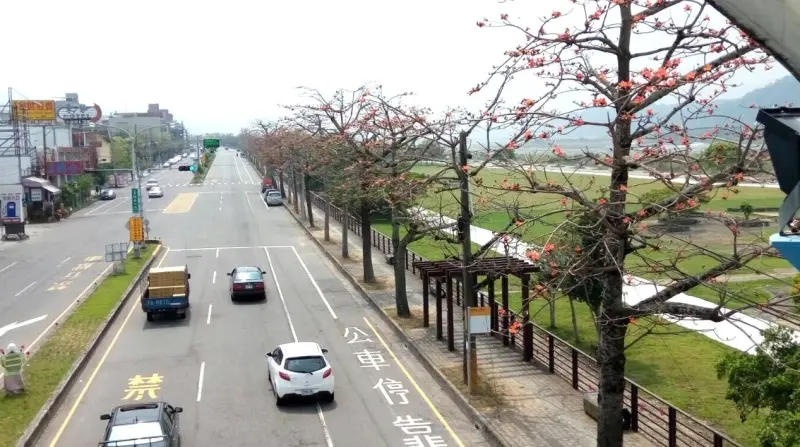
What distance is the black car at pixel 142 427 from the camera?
12.7 m

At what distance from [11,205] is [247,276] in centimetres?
2911

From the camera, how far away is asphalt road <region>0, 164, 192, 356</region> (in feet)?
88.0

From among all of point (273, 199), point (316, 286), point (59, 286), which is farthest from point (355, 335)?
point (273, 199)

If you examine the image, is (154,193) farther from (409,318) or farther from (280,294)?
(409,318)

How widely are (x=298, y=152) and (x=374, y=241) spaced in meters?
11.3

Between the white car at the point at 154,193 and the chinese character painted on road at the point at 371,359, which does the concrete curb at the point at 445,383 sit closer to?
the chinese character painted on road at the point at 371,359

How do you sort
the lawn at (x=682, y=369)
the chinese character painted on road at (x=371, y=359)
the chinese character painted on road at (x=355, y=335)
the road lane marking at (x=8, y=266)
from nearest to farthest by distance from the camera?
the lawn at (x=682, y=369), the chinese character painted on road at (x=371, y=359), the chinese character painted on road at (x=355, y=335), the road lane marking at (x=8, y=266)

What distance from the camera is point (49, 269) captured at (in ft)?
124

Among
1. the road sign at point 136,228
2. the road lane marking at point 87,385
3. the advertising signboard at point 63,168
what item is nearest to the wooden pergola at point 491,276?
the road lane marking at point 87,385

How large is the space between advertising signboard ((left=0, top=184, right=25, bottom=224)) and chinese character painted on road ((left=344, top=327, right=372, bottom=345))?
34.2 metres

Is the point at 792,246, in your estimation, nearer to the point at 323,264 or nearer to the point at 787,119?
the point at 787,119

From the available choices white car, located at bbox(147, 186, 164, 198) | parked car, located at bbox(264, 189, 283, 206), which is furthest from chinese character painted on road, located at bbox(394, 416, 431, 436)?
white car, located at bbox(147, 186, 164, 198)

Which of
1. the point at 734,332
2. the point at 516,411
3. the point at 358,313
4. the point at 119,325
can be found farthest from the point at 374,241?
the point at 516,411

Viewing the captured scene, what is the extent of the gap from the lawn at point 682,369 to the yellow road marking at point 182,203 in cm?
4744
